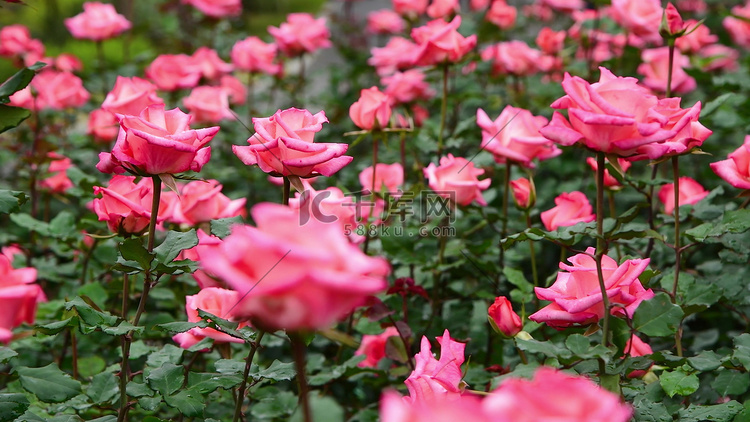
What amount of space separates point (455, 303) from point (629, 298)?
0.78 meters

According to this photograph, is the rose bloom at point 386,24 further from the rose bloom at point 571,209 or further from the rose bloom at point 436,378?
the rose bloom at point 436,378

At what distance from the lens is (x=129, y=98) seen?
1348mm

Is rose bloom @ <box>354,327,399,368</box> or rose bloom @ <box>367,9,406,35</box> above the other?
rose bloom @ <box>367,9,406,35</box>

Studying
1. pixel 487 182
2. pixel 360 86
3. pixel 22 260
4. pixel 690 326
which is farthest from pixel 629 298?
pixel 360 86

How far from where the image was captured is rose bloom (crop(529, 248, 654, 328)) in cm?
85

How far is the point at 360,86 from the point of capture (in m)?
2.87

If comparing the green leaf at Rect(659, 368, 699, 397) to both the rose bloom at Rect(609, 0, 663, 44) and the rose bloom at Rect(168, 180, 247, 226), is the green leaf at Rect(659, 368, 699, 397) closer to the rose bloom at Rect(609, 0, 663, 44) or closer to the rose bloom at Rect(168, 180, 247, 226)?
the rose bloom at Rect(168, 180, 247, 226)

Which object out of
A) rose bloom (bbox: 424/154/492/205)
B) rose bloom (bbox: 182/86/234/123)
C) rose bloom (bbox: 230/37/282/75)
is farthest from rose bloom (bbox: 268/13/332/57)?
rose bloom (bbox: 424/154/492/205)

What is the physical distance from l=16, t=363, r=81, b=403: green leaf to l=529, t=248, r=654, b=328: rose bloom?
65 centimetres

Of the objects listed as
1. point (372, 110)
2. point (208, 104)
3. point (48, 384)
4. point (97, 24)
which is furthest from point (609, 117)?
point (97, 24)

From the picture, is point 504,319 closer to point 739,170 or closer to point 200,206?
point 739,170

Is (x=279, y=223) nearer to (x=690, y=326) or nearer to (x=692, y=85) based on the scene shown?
(x=690, y=326)

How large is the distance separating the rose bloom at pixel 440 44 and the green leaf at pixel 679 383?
2.92 ft

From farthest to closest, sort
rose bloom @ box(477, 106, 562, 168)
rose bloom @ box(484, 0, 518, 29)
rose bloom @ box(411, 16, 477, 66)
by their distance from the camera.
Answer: rose bloom @ box(484, 0, 518, 29) < rose bloom @ box(411, 16, 477, 66) < rose bloom @ box(477, 106, 562, 168)
